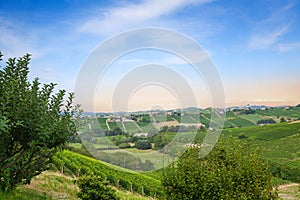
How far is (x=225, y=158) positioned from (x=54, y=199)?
628cm

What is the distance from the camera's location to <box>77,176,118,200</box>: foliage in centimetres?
1106

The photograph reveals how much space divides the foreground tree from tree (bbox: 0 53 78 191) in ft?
13.2

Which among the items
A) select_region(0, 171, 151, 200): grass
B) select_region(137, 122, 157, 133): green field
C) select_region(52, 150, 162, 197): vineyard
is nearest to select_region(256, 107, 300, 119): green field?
select_region(52, 150, 162, 197): vineyard

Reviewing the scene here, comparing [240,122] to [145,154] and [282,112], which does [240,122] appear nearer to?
[282,112]

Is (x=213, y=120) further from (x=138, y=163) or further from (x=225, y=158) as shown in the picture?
(x=138, y=163)

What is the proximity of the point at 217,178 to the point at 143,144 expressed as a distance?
946 centimetres

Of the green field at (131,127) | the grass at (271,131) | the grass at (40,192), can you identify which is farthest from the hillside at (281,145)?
the grass at (40,192)

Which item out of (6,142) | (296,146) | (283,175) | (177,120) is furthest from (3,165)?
(296,146)

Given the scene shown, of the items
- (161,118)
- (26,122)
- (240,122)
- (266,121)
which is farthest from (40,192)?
(266,121)

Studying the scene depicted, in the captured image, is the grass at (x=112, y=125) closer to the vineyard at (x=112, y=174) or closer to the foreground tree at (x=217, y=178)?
the foreground tree at (x=217, y=178)

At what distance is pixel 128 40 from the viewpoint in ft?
48.4

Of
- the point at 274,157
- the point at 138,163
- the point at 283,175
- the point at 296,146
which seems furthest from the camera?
the point at 296,146

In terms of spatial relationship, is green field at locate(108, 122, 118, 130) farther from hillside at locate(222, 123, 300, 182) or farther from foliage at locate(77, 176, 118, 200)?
hillside at locate(222, 123, 300, 182)

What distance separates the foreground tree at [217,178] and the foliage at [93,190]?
256 cm
